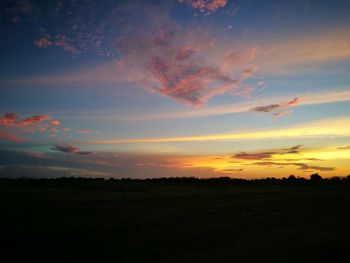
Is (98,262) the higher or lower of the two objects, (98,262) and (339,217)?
the lower

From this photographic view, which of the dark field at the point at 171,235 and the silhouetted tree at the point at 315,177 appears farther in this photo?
the silhouetted tree at the point at 315,177

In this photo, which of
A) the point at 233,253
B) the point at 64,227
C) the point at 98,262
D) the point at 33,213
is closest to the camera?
the point at 98,262

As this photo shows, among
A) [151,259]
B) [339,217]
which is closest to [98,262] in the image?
[151,259]

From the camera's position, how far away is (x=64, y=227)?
1773 centimetres

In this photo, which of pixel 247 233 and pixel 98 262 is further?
pixel 247 233

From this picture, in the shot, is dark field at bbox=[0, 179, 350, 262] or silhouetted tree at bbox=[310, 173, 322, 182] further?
silhouetted tree at bbox=[310, 173, 322, 182]

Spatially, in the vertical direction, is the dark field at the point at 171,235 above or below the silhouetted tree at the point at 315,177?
below

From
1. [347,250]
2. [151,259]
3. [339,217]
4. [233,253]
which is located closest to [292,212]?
[339,217]

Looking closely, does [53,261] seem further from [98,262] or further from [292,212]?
[292,212]

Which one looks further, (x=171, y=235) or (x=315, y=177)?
(x=315, y=177)

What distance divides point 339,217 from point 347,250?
30.9ft

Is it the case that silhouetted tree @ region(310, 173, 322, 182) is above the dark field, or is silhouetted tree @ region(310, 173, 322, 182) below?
above

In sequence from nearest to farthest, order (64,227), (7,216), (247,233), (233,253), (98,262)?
(98,262) < (233,253) < (247,233) < (64,227) < (7,216)

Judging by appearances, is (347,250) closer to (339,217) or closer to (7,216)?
(339,217)
